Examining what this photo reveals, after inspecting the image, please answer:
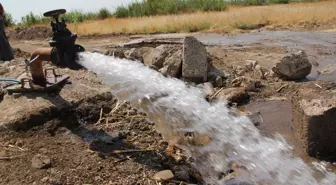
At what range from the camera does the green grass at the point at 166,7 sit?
24.1m

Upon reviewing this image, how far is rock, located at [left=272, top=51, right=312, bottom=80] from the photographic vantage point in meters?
6.16

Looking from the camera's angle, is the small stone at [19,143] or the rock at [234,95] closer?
the small stone at [19,143]

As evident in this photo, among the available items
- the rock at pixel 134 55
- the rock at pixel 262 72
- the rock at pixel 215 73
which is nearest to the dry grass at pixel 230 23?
the rock at pixel 134 55

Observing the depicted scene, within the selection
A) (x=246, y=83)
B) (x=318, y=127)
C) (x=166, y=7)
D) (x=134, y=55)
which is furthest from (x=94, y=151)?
(x=166, y=7)

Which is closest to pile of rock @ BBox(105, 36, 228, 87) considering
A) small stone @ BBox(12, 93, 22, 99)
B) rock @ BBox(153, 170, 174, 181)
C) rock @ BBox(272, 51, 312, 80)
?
rock @ BBox(272, 51, 312, 80)

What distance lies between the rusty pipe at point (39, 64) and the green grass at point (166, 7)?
2044cm

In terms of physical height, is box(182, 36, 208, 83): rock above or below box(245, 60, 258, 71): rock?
above

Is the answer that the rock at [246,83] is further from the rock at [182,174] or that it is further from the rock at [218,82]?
the rock at [182,174]

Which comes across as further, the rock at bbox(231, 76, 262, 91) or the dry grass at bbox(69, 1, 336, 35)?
the dry grass at bbox(69, 1, 336, 35)

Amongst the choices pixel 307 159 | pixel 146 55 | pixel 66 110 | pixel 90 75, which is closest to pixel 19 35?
pixel 146 55

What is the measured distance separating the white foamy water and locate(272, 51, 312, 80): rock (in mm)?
1477

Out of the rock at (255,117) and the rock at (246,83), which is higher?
the rock at (246,83)

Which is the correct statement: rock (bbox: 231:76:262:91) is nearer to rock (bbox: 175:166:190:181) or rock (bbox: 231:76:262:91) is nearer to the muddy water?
the muddy water

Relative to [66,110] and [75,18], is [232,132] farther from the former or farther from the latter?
[75,18]
